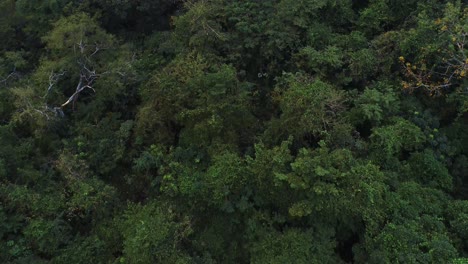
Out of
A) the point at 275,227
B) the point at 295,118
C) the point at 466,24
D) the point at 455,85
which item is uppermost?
the point at 466,24

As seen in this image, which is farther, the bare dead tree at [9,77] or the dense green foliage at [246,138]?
the bare dead tree at [9,77]

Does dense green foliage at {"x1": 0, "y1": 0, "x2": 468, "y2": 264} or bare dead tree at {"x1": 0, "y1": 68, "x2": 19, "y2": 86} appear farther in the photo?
bare dead tree at {"x1": 0, "y1": 68, "x2": 19, "y2": 86}

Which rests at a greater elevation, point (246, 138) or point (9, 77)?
point (246, 138)

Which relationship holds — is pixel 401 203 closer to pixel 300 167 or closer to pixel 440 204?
pixel 440 204

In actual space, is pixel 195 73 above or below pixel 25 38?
above

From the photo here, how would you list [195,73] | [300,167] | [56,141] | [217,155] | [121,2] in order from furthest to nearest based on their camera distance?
1. [121,2]
2. [56,141]
3. [195,73]
4. [217,155]
5. [300,167]

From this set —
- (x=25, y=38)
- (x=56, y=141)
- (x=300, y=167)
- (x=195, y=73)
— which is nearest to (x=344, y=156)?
(x=300, y=167)

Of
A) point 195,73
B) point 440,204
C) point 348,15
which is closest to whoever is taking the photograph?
point 440,204

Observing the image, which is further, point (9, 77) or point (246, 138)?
point (9, 77)
